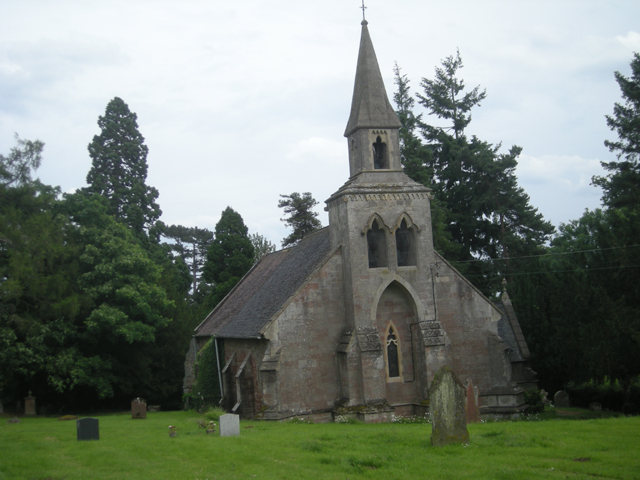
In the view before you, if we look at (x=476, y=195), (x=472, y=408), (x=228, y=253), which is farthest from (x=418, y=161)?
(x=472, y=408)

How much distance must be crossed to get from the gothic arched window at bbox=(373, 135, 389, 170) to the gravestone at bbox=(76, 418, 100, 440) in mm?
15182

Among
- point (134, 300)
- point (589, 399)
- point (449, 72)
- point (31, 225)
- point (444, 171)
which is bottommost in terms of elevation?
point (589, 399)

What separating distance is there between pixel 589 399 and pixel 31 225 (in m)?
31.4

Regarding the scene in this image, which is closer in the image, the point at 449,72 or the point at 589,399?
the point at 589,399

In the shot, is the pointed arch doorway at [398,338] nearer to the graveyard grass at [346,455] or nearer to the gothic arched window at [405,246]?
the gothic arched window at [405,246]

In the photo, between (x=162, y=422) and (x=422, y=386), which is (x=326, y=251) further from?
(x=162, y=422)

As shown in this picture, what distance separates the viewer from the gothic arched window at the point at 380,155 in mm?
26406

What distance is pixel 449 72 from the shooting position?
53.0 m

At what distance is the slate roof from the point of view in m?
26.5

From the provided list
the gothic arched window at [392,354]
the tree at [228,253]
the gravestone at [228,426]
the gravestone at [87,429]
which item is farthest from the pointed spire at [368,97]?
the tree at [228,253]

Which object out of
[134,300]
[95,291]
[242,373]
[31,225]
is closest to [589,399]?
[242,373]

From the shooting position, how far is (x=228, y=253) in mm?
51312

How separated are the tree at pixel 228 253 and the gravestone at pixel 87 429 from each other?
29.5 metres

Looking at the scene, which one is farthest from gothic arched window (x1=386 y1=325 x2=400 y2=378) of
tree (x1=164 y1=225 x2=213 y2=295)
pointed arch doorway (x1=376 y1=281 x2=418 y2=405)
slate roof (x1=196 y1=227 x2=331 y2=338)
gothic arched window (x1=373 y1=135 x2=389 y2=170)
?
tree (x1=164 y1=225 x2=213 y2=295)
